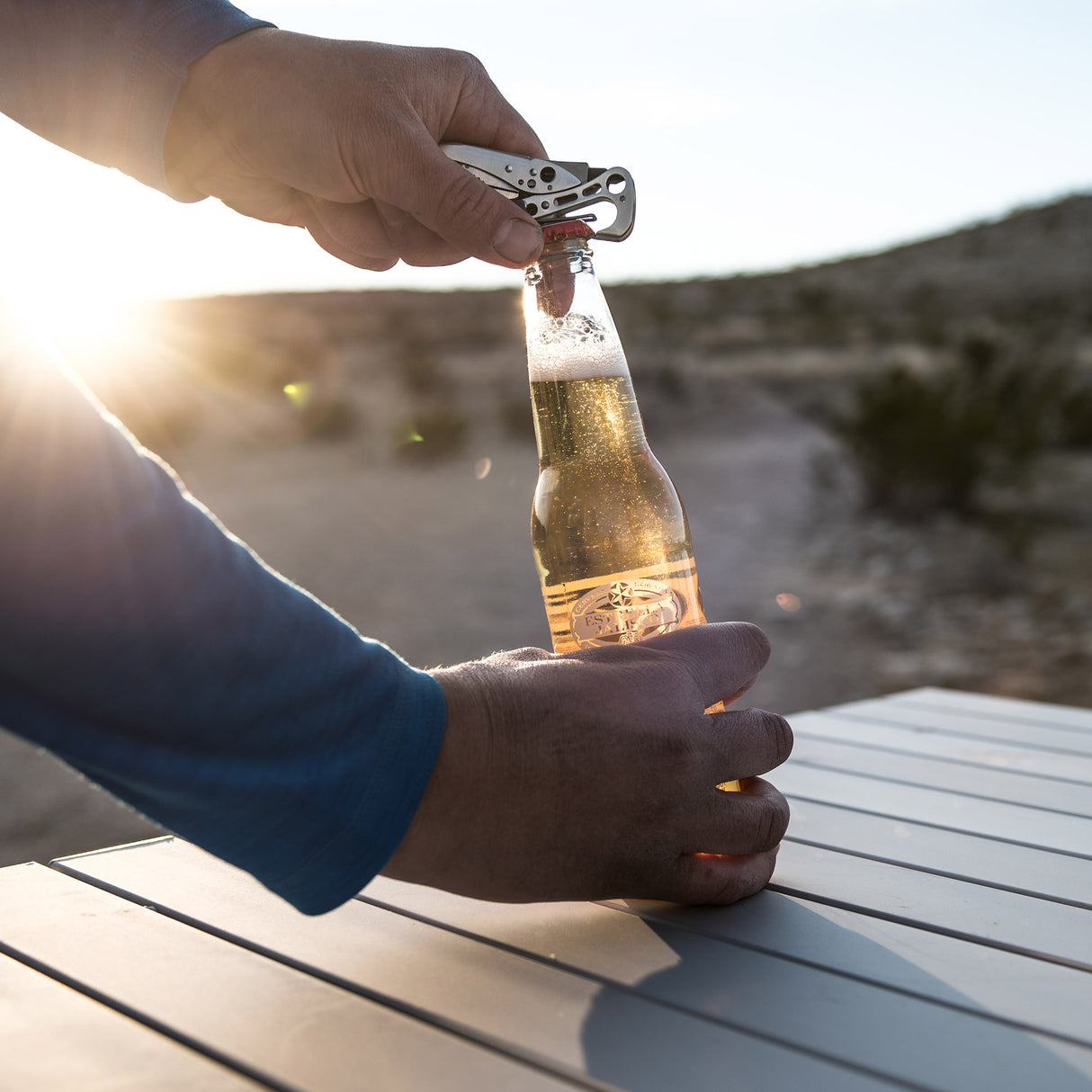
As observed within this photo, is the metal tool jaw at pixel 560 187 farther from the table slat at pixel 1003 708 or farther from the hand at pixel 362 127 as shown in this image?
the table slat at pixel 1003 708

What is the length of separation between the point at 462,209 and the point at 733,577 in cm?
695

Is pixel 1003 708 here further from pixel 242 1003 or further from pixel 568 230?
pixel 242 1003

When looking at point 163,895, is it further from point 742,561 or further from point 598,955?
point 742,561

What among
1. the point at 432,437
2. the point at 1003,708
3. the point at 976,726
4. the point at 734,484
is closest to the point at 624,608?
the point at 976,726

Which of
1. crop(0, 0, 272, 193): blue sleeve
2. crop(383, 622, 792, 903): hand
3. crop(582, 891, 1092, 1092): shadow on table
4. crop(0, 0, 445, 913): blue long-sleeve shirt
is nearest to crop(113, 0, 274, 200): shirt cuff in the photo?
crop(0, 0, 272, 193): blue sleeve

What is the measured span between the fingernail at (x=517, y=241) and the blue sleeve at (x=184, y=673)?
0.59 metres

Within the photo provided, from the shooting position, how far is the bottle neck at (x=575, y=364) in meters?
1.35

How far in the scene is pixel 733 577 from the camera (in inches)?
320

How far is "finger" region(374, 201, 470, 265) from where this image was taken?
159 centimetres

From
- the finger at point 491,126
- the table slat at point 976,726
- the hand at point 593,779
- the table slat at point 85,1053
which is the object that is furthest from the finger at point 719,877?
the table slat at point 976,726

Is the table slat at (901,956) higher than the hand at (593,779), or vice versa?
the hand at (593,779)

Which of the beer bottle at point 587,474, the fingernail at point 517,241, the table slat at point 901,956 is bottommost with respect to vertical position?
the table slat at point 901,956

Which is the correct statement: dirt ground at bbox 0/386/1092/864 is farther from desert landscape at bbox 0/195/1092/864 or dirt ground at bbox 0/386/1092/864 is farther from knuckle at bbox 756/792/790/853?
knuckle at bbox 756/792/790/853

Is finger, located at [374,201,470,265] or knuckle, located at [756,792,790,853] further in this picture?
finger, located at [374,201,470,265]
